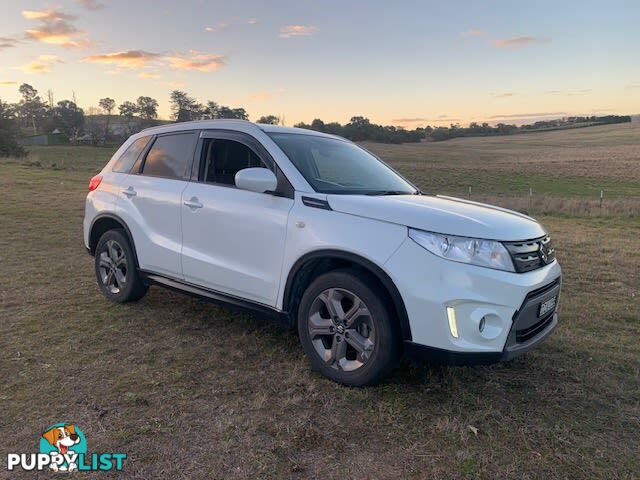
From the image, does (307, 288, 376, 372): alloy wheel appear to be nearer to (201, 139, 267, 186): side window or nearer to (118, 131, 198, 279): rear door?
(201, 139, 267, 186): side window

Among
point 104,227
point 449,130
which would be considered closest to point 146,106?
point 449,130

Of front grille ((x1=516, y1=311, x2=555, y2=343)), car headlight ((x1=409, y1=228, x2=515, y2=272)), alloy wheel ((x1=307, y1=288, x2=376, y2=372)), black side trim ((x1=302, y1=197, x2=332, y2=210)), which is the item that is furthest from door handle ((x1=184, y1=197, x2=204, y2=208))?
front grille ((x1=516, y1=311, x2=555, y2=343))

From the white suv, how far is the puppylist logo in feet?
4.85

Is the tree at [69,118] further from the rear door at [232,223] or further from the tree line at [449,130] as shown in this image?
the rear door at [232,223]

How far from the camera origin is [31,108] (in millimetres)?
85625

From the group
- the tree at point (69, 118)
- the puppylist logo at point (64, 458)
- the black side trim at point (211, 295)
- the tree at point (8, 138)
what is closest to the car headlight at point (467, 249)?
the black side trim at point (211, 295)

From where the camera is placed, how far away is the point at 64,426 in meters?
2.95

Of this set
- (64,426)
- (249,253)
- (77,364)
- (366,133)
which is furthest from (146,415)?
(366,133)

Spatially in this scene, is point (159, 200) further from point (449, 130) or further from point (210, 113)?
point (449, 130)

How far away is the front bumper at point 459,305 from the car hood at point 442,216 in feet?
0.64

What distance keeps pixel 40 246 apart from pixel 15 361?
16.5 ft

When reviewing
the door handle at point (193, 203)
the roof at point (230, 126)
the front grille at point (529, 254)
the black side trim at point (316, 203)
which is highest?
the roof at point (230, 126)

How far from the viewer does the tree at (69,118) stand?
7456cm

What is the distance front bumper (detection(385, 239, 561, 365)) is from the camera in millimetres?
2965
